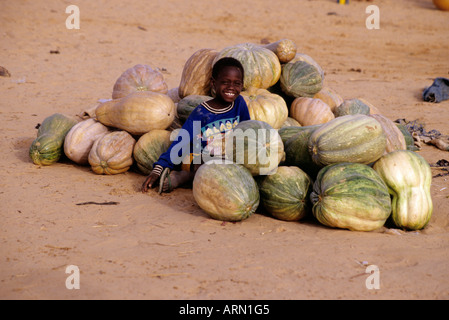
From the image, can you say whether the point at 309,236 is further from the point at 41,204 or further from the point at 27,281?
the point at 41,204

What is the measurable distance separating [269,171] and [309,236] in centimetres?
69

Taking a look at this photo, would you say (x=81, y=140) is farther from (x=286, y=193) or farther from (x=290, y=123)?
(x=286, y=193)

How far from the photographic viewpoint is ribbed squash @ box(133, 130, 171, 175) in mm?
5117

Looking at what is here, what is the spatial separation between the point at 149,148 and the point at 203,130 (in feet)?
2.07

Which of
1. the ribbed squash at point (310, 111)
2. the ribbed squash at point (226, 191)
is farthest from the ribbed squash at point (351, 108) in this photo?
the ribbed squash at point (226, 191)

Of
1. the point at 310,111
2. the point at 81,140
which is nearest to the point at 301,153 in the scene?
the point at 310,111

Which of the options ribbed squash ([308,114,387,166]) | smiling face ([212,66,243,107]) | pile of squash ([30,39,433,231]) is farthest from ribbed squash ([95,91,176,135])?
ribbed squash ([308,114,387,166])

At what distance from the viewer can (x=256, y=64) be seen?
18.1 feet

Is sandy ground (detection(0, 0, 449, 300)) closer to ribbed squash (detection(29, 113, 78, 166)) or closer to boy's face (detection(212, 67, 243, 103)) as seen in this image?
ribbed squash (detection(29, 113, 78, 166))

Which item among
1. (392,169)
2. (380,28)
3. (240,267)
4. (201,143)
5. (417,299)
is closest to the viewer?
(417,299)

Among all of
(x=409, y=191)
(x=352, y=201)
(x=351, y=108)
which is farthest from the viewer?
(x=351, y=108)

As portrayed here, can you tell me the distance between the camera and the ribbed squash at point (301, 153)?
450 cm

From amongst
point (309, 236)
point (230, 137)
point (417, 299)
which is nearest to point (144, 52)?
point (230, 137)

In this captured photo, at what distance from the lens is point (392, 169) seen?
163 inches
